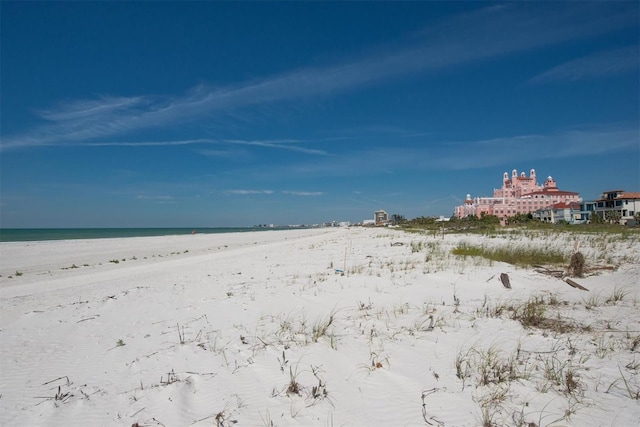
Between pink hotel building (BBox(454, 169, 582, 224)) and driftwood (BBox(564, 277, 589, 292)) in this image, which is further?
pink hotel building (BBox(454, 169, 582, 224))

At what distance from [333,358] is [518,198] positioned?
114m

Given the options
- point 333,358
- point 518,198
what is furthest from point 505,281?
point 518,198

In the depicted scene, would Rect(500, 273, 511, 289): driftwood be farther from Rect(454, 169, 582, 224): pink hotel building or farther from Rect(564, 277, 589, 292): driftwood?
Rect(454, 169, 582, 224): pink hotel building

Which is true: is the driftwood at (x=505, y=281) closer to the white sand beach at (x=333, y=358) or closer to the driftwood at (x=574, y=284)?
the white sand beach at (x=333, y=358)


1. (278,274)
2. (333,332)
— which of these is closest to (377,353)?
(333,332)

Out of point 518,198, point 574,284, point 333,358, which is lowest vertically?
point 333,358

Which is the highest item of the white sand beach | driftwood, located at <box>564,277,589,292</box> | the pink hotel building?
the pink hotel building

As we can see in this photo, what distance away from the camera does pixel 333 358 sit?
351 centimetres

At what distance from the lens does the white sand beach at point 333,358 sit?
8.48 feet

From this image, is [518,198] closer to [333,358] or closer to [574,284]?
[574,284]

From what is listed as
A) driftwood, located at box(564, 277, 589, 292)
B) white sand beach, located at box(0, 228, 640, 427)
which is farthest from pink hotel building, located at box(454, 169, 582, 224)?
white sand beach, located at box(0, 228, 640, 427)

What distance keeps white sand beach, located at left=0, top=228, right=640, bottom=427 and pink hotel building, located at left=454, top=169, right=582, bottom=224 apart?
89862 millimetres

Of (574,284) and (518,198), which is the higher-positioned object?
(518,198)

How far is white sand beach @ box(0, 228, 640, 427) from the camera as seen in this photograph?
8.48 ft
